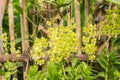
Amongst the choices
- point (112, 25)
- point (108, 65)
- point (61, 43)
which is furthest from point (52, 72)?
point (112, 25)

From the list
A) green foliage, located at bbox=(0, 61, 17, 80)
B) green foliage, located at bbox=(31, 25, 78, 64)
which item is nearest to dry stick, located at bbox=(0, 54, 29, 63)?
green foliage, located at bbox=(0, 61, 17, 80)

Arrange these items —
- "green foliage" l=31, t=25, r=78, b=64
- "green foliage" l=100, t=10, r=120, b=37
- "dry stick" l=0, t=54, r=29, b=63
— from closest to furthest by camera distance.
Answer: "green foliage" l=31, t=25, r=78, b=64 < "green foliage" l=100, t=10, r=120, b=37 < "dry stick" l=0, t=54, r=29, b=63

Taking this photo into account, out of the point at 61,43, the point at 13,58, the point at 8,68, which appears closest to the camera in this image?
the point at 61,43

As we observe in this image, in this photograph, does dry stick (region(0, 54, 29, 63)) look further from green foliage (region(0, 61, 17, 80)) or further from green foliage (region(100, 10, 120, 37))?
green foliage (region(100, 10, 120, 37))

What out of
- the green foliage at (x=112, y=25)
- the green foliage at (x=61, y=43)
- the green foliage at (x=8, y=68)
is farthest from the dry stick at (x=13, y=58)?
the green foliage at (x=112, y=25)

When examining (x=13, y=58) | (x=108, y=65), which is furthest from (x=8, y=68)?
(x=108, y=65)

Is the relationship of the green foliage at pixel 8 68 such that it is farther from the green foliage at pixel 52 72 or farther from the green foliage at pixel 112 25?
the green foliage at pixel 112 25

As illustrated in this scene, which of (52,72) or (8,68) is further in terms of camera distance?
(8,68)

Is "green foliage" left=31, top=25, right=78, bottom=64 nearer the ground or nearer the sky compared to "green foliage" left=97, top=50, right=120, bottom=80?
nearer the sky

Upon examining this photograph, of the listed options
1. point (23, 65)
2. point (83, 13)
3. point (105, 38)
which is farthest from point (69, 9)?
point (23, 65)

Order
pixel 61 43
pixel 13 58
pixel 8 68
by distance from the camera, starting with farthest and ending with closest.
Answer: pixel 13 58 → pixel 8 68 → pixel 61 43

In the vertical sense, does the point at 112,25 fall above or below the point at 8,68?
above

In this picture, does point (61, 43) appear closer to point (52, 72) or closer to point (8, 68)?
point (52, 72)

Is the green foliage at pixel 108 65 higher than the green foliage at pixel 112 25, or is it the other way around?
the green foliage at pixel 112 25
